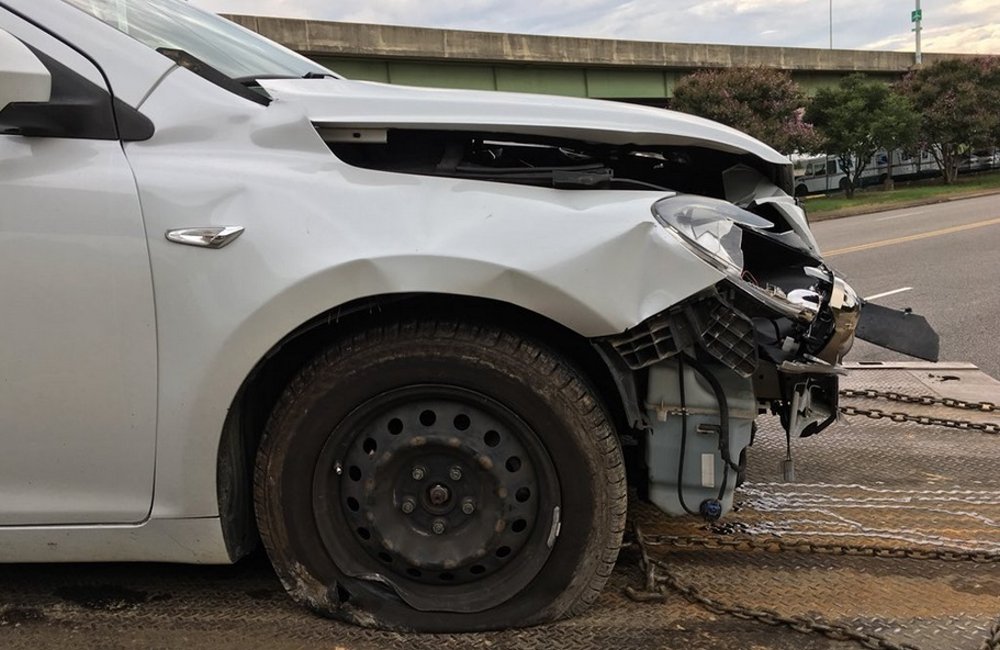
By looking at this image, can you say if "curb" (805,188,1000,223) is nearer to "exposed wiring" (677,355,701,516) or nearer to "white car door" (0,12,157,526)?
"exposed wiring" (677,355,701,516)

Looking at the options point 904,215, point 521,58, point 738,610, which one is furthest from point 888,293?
point 521,58

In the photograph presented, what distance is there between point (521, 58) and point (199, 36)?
2687 centimetres

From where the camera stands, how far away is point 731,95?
2697 centimetres

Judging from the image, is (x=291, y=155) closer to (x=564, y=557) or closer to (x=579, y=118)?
(x=579, y=118)

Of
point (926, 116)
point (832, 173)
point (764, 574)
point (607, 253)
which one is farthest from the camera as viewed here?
point (832, 173)

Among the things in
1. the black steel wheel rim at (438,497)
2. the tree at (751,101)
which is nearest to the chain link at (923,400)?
the black steel wheel rim at (438,497)

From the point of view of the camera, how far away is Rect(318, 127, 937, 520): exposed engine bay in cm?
216

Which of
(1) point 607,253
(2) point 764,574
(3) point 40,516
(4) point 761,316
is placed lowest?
(2) point 764,574

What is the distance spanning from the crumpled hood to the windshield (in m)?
0.20

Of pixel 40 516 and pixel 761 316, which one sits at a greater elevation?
pixel 761 316

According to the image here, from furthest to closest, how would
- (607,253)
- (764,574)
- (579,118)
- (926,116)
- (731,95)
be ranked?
(926,116) → (731,95) → (764,574) → (579,118) → (607,253)

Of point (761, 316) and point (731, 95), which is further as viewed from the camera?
point (731, 95)

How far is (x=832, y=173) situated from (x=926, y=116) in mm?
4495

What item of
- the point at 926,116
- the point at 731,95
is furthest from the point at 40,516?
the point at 926,116
